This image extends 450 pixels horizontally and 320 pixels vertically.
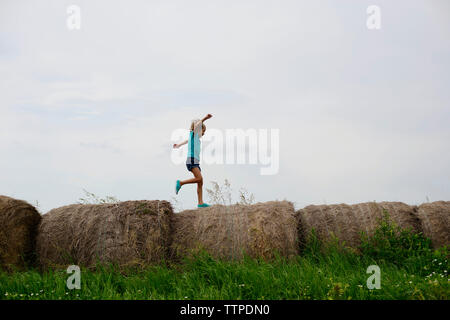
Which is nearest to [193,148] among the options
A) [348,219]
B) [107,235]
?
[107,235]

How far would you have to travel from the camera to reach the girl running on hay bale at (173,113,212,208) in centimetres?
927

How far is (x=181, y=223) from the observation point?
7.96 m

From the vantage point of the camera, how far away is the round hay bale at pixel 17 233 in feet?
25.2

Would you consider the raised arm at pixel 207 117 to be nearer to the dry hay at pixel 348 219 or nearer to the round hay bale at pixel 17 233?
the dry hay at pixel 348 219

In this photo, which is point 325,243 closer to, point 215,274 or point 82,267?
point 215,274

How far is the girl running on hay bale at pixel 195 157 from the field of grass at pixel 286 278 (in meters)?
2.33

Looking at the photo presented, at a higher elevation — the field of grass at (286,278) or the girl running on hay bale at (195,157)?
the girl running on hay bale at (195,157)

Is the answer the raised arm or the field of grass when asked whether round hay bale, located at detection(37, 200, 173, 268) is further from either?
the raised arm

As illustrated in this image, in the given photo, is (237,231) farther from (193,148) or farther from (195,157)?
(193,148)

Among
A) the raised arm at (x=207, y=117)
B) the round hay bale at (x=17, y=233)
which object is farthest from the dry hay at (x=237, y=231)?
the round hay bale at (x=17, y=233)

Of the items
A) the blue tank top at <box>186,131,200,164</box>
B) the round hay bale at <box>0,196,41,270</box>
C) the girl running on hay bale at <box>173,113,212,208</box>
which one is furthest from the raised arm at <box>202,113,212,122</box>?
the round hay bale at <box>0,196,41,270</box>
